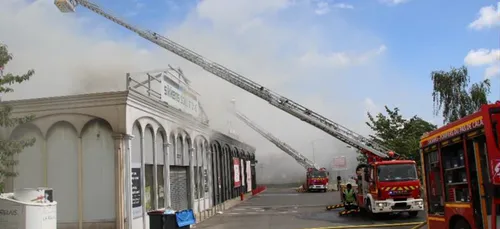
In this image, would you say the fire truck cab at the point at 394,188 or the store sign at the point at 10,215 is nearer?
the store sign at the point at 10,215

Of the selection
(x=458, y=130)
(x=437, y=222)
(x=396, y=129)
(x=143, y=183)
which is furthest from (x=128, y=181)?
(x=396, y=129)

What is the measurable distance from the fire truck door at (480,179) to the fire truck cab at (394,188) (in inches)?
351

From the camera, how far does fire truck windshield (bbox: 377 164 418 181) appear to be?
16.6m

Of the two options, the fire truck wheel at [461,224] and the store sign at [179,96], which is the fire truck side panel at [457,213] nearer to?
the fire truck wheel at [461,224]

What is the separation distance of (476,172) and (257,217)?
42.2 feet

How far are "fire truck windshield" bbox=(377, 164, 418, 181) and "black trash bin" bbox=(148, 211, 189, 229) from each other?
314 inches

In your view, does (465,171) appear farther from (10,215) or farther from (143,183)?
(143,183)

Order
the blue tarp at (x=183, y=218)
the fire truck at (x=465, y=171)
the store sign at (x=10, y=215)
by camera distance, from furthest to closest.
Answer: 1. the blue tarp at (x=183, y=218)
2. the store sign at (x=10, y=215)
3. the fire truck at (x=465, y=171)

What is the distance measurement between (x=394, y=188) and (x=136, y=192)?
28.5 ft

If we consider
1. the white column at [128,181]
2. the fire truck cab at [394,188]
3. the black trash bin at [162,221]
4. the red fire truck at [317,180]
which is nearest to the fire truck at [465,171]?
the black trash bin at [162,221]

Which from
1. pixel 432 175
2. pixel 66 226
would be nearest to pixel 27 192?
pixel 66 226

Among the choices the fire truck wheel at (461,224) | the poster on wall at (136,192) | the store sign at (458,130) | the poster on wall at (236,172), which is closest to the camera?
the store sign at (458,130)

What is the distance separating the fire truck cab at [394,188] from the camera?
16.3 m

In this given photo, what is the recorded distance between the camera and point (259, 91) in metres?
22.2
